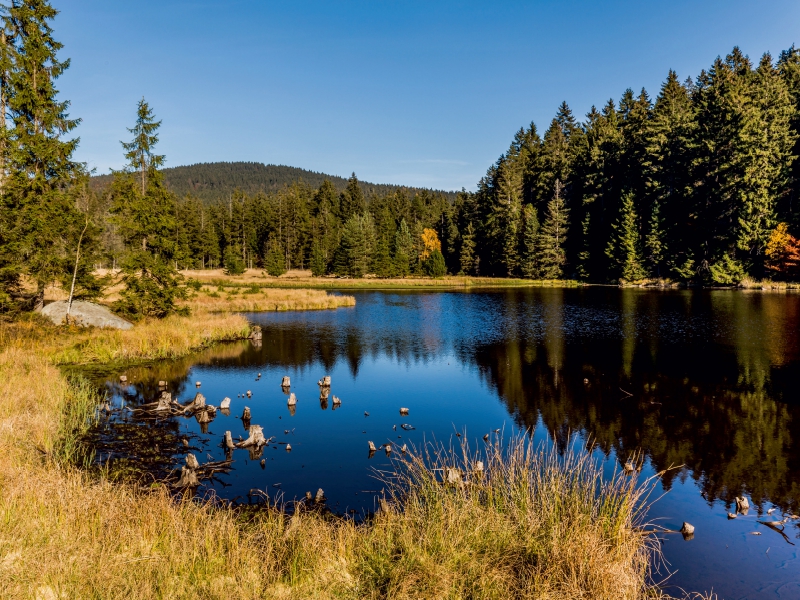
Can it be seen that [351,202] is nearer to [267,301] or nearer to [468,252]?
[468,252]

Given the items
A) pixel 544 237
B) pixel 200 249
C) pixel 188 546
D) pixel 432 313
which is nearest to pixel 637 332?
pixel 432 313

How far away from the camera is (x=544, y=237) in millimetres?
80938

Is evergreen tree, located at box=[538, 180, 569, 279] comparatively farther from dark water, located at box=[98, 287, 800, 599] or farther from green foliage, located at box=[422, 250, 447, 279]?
dark water, located at box=[98, 287, 800, 599]

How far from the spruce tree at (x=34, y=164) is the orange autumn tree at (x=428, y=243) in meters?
79.9

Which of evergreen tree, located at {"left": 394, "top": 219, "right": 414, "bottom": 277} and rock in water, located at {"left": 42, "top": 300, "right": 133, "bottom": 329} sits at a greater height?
evergreen tree, located at {"left": 394, "top": 219, "right": 414, "bottom": 277}

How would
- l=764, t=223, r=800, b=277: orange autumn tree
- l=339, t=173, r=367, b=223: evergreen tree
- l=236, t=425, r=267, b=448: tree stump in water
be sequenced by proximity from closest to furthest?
1. l=236, t=425, r=267, b=448: tree stump in water
2. l=764, t=223, r=800, b=277: orange autumn tree
3. l=339, t=173, r=367, b=223: evergreen tree

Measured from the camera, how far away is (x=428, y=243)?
4104 inches

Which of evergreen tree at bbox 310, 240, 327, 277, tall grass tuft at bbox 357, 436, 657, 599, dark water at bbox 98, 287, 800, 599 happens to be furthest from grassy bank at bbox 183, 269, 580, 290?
tall grass tuft at bbox 357, 436, 657, 599

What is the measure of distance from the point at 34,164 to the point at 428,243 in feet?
274

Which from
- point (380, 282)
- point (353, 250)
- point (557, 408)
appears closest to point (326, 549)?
point (557, 408)

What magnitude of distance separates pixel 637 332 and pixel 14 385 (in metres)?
29.8

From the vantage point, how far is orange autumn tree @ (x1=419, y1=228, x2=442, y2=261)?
102875 mm

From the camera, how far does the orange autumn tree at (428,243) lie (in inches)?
4050

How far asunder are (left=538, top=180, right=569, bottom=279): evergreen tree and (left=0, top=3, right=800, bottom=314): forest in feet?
1.03
